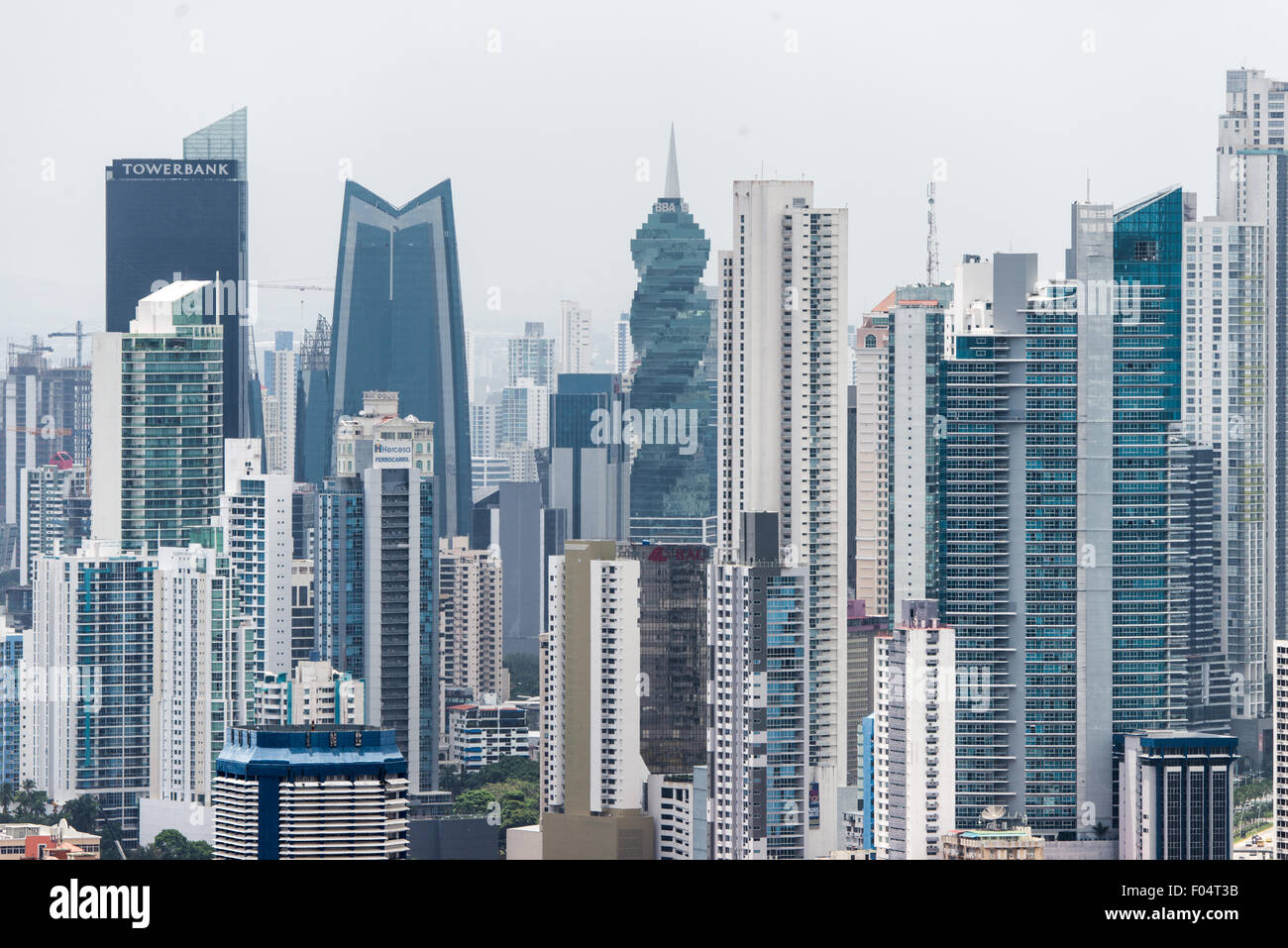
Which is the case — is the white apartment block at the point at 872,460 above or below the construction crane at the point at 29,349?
below

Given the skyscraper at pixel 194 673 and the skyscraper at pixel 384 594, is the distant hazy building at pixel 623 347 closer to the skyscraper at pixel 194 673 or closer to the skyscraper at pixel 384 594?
the skyscraper at pixel 384 594

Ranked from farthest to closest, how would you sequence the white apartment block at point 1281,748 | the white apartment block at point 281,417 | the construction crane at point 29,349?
the white apartment block at point 281,417, the construction crane at point 29,349, the white apartment block at point 1281,748

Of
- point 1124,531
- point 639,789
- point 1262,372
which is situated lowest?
point 639,789

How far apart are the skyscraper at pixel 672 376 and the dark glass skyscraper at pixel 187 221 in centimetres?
524

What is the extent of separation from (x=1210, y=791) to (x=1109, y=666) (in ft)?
11.8

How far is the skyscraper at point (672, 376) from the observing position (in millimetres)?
20672

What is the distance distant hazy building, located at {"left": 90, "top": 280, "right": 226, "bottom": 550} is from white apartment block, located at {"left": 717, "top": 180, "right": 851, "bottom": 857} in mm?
5972

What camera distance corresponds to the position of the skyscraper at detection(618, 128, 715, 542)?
67.8ft

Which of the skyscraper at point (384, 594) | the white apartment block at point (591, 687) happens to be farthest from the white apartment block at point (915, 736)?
the skyscraper at point (384, 594)

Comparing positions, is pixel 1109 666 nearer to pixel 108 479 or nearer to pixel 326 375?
pixel 108 479

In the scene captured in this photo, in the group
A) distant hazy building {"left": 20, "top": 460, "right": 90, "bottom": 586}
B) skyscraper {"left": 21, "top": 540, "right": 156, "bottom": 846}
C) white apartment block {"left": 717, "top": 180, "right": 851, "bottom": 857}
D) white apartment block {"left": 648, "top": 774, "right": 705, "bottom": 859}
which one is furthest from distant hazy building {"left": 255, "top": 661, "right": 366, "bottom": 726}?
white apartment block {"left": 717, "top": 180, "right": 851, "bottom": 857}

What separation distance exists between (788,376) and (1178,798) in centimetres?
637
